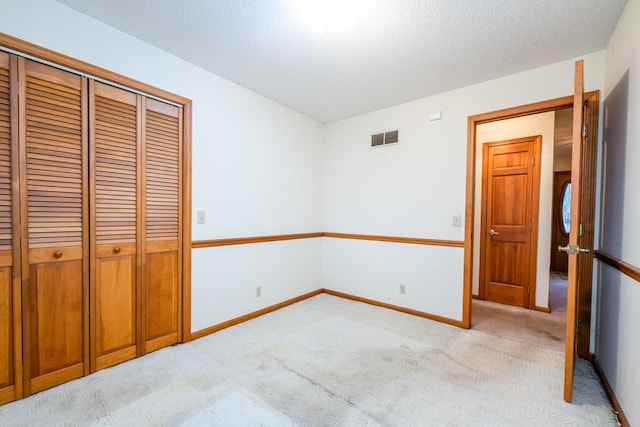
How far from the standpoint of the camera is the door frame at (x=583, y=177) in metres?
2.17

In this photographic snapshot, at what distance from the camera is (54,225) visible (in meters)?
1.77

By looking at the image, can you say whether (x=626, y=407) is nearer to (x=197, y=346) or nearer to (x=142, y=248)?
(x=197, y=346)

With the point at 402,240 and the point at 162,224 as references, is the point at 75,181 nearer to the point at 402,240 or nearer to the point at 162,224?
the point at 162,224

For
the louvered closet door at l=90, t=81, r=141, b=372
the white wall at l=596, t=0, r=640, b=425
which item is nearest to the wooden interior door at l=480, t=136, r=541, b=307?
the white wall at l=596, t=0, r=640, b=425

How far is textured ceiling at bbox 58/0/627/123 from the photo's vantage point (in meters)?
1.73

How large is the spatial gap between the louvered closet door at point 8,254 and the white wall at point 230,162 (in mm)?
357

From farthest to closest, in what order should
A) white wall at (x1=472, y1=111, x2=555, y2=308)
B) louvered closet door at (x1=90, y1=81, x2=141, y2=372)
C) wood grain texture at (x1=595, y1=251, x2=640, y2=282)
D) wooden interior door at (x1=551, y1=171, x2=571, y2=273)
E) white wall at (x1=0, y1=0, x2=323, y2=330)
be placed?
wooden interior door at (x1=551, y1=171, x2=571, y2=273) → white wall at (x1=472, y1=111, x2=555, y2=308) → louvered closet door at (x1=90, y1=81, x2=141, y2=372) → white wall at (x1=0, y1=0, x2=323, y2=330) → wood grain texture at (x1=595, y1=251, x2=640, y2=282)

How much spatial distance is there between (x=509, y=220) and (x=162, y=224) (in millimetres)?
4055

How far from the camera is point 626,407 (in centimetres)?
149

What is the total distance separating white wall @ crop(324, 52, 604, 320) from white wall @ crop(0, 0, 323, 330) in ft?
1.42

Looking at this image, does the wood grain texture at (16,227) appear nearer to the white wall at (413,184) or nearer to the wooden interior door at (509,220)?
the white wall at (413,184)

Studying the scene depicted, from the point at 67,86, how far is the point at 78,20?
46 centimetres

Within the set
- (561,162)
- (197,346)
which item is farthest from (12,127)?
(561,162)

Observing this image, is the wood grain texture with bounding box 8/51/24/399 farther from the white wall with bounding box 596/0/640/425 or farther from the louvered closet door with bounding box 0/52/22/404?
the white wall with bounding box 596/0/640/425
